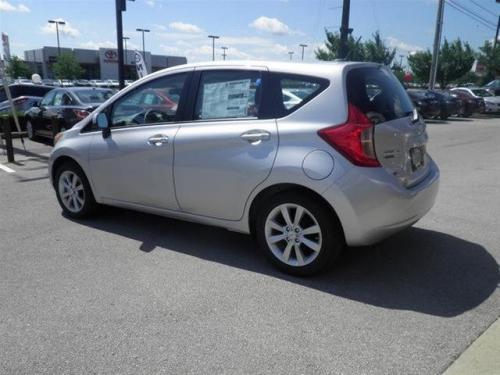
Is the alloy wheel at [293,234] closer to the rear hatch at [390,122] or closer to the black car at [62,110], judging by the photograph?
the rear hatch at [390,122]

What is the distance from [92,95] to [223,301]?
9.86m

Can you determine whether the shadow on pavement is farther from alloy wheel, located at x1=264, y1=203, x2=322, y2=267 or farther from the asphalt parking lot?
alloy wheel, located at x1=264, y1=203, x2=322, y2=267

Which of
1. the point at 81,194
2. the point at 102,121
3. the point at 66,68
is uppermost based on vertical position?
the point at 66,68

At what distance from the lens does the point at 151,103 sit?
15.8 ft

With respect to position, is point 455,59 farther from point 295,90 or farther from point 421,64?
point 295,90

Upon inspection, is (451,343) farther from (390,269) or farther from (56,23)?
(56,23)

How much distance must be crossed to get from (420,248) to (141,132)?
2918mm

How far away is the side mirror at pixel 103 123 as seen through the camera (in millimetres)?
4898

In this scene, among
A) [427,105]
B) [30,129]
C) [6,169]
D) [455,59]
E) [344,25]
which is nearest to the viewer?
[6,169]

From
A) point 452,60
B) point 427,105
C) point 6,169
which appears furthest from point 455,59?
point 6,169

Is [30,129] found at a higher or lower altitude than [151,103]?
lower

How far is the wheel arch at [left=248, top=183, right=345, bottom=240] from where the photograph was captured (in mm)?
3746

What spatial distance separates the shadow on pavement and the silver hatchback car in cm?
30

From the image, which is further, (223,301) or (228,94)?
(228,94)
